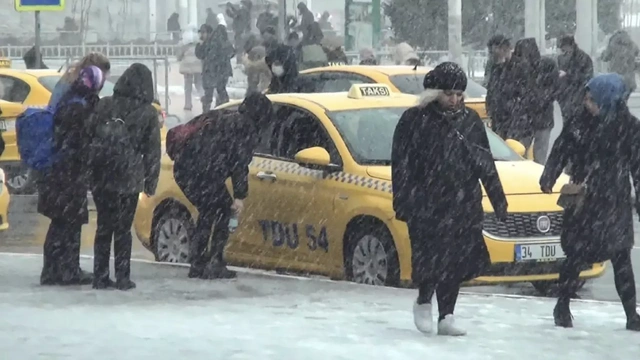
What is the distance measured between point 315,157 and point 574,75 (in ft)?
25.2

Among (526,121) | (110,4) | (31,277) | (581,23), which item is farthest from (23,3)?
(110,4)

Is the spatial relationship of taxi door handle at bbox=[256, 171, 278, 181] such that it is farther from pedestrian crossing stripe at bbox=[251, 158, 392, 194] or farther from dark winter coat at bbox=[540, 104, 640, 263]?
dark winter coat at bbox=[540, 104, 640, 263]

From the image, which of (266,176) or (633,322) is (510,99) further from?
(633,322)

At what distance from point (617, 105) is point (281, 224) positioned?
3.66 meters

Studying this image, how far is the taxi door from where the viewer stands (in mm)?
11234

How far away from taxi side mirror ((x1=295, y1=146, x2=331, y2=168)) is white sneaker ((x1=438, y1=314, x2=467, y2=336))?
2.86m

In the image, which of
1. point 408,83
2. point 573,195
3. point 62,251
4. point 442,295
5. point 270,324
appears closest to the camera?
point 442,295

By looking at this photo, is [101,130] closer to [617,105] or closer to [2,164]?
[617,105]

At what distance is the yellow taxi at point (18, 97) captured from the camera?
1827cm

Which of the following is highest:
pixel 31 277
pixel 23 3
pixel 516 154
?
pixel 23 3

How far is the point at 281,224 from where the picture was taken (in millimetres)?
11539

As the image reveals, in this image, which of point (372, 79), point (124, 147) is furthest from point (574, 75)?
point (124, 147)

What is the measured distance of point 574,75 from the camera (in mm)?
18109

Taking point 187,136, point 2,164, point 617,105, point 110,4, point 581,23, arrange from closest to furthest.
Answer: point 617,105 < point 187,136 < point 2,164 < point 581,23 < point 110,4
